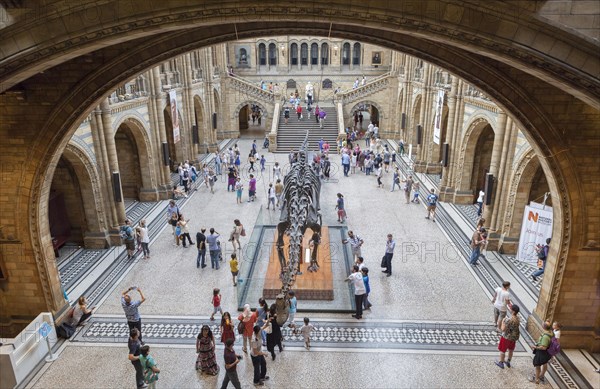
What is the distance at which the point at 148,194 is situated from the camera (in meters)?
18.1

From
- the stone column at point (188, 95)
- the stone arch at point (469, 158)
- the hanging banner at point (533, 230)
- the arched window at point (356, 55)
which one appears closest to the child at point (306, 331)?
the hanging banner at point (533, 230)

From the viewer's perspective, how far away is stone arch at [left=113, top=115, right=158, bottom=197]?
664 inches

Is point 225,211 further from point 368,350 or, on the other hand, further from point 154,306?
point 368,350

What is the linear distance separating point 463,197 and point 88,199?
14125mm

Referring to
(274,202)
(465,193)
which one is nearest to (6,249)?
(274,202)

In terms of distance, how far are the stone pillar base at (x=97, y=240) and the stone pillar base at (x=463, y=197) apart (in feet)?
44.0

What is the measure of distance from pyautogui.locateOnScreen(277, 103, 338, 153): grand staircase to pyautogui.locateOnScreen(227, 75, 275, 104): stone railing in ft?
4.60

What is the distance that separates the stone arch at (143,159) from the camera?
16.9 m

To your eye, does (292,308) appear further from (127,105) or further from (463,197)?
(463,197)

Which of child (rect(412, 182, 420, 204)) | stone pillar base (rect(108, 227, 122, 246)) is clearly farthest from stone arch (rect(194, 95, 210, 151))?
child (rect(412, 182, 420, 204))

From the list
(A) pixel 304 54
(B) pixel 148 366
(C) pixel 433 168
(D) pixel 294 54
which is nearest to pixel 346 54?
(A) pixel 304 54

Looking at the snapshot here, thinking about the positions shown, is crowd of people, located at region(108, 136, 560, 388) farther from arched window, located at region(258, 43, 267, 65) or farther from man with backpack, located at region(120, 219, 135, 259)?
arched window, located at region(258, 43, 267, 65)

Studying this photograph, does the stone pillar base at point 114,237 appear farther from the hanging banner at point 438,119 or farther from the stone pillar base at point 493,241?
the hanging banner at point 438,119

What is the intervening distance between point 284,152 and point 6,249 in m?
19.4
